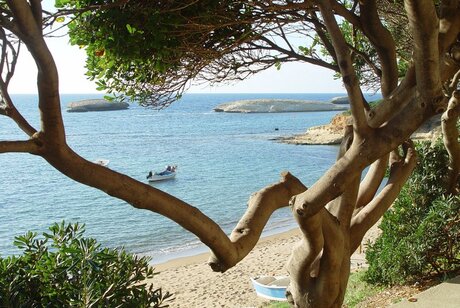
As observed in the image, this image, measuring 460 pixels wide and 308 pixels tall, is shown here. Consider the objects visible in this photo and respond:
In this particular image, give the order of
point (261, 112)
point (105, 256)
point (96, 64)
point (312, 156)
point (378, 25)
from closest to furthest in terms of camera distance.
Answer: point (105, 256) < point (378, 25) < point (96, 64) < point (312, 156) < point (261, 112)

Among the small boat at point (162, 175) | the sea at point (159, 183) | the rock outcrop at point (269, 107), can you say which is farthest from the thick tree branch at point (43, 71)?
the rock outcrop at point (269, 107)

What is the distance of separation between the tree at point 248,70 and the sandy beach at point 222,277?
7.20 m

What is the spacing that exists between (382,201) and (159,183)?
32.5 meters

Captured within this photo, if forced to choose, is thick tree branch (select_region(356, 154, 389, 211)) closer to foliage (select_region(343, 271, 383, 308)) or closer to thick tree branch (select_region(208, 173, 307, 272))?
thick tree branch (select_region(208, 173, 307, 272))

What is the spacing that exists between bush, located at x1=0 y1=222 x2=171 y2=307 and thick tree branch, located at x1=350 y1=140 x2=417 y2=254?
2037mm

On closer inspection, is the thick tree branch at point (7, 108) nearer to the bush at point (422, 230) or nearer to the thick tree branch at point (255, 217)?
the thick tree branch at point (255, 217)

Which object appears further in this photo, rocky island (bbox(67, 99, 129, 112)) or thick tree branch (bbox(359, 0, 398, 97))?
rocky island (bbox(67, 99, 129, 112))

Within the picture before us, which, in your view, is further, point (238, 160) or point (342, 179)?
point (238, 160)

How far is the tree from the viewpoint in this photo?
→ 327 centimetres

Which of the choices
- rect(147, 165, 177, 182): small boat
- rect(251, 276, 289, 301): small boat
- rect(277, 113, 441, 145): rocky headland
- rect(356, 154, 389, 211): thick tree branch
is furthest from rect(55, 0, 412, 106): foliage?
rect(277, 113, 441, 145): rocky headland

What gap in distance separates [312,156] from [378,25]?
1654 inches

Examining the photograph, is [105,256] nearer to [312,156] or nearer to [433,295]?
[433,295]

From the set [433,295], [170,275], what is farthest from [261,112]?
[433,295]

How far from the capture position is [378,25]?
4.57 meters
